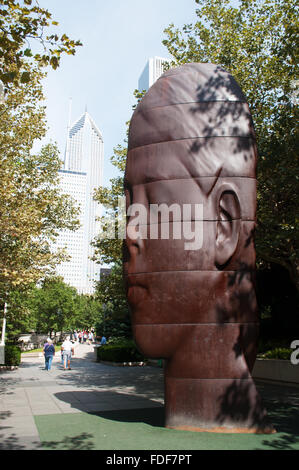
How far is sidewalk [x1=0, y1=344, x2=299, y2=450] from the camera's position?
648 cm

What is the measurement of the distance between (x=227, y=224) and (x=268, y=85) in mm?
10521

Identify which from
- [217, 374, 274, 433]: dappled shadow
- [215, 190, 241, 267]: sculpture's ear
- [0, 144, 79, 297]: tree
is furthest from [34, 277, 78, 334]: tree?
[217, 374, 274, 433]: dappled shadow

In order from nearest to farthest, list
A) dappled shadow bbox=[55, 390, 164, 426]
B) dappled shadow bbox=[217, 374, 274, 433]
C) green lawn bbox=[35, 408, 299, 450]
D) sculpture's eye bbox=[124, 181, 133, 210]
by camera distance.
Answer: green lawn bbox=[35, 408, 299, 450] < dappled shadow bbox=[217, 374, 274, 433] < sculpture's eye bbox=[124, 181, 133, 210] < dappled shadow bbox=[55, 390, 164, 426]

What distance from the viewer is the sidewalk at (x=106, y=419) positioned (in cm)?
648

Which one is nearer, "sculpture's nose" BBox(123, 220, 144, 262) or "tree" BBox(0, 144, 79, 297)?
"sculpture's nose" BBox(123, 220, 144, 262)

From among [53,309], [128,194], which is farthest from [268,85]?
[53,309]

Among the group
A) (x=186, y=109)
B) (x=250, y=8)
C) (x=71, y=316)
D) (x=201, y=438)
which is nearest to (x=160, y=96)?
(x=186, y=109)

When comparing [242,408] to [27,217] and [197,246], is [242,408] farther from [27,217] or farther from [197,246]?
[27,217]

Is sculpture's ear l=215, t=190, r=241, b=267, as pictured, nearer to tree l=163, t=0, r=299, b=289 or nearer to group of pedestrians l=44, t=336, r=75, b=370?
tree l=163, t=0, r=299, b=289

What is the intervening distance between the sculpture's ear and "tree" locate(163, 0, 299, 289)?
4224mm

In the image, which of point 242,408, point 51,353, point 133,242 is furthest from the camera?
point 51,353

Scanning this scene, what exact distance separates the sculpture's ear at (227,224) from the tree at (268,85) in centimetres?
422

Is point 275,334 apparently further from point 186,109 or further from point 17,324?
point 17,324

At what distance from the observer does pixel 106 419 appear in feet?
27.9
